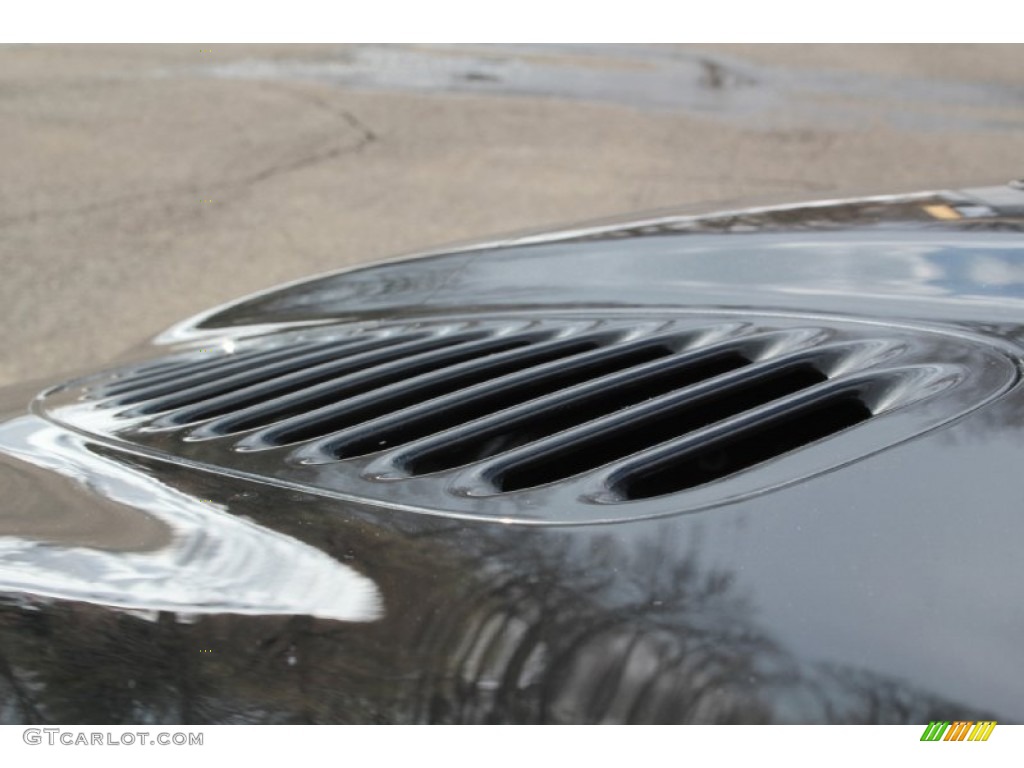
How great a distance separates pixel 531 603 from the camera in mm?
1168

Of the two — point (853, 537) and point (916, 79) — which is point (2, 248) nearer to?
point (853, 537)

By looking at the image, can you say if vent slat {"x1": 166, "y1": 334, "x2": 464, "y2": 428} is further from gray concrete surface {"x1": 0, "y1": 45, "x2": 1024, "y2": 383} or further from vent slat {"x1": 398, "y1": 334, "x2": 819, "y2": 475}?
gray concrete surface {"x1": 0, "y1": 45, "x2": 1024, "y2": 383}

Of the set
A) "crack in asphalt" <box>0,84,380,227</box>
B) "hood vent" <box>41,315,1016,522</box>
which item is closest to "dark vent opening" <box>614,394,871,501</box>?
"hood vent" <box>41,315,1016,522</box>

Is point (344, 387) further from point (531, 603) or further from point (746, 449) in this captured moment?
point (531, 603)

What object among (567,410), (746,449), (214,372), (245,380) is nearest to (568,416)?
(567,410)

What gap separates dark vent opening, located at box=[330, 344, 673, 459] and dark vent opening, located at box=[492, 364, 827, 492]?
0.13m

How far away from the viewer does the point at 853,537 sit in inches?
46.1

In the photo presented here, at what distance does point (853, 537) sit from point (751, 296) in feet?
2.73

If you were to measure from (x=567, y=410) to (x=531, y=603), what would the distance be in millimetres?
526

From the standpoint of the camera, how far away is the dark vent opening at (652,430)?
1.47 m

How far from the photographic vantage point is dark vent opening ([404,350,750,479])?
1.55m
